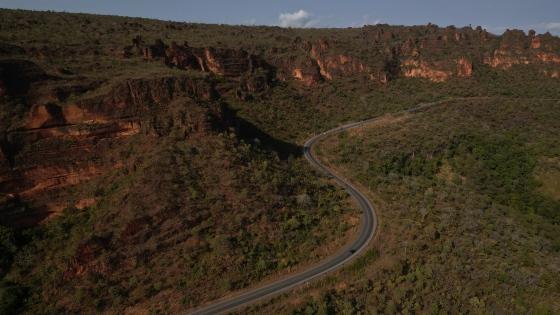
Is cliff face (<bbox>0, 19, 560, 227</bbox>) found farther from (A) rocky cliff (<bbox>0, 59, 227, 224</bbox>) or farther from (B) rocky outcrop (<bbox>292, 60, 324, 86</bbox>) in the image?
A: (B) rocky outcrop (<bbox>292, 60, 324, 86</bbox>)

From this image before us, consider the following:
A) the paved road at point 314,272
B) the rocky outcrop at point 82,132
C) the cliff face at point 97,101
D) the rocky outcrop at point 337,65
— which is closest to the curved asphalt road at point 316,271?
the paved road at point 314,272

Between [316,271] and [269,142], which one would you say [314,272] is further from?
[269,142]

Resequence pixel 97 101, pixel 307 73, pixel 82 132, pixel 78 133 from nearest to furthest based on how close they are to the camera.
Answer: pixel 78 133, pixel 82 132, pixel 97 101, pixel 307 73

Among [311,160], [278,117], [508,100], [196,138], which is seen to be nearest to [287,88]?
[278,117]

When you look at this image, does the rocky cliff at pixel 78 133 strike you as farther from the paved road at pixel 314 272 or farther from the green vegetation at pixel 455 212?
the green vegetation at pixel 455 212

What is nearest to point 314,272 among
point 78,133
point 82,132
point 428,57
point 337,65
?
point 82,132

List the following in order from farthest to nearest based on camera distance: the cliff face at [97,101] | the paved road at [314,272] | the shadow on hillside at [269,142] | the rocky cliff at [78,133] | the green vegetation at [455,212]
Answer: the shadow on hillside at [269,142]
the cliff face at [97,101]
the rocky cliff at [78,133]
the green vegetation at [455,212]
the paved road at [314,272]

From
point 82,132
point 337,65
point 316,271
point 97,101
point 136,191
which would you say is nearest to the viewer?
point 316,271

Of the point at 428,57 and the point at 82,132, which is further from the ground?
the point at 428,57

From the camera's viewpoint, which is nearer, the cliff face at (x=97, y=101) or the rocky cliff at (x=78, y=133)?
the rocky cliff at (x=78, y=133)

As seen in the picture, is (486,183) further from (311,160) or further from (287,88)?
(287,88)
